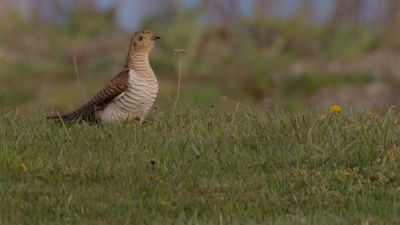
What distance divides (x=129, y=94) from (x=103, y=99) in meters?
0.30

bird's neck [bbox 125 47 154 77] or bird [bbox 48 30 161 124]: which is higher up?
bird's neck [bbox 125 47 154 77]

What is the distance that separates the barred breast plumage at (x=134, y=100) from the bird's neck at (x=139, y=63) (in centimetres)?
5

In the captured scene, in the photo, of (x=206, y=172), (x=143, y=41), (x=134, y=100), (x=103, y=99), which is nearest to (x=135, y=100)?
(x=134, y=100)

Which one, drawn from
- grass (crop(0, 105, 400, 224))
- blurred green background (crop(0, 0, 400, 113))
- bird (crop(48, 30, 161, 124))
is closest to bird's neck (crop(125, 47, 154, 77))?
bird (crop(48, 30, 161, 124))

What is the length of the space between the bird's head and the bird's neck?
0.14 feet

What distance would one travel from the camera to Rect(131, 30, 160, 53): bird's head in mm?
8500

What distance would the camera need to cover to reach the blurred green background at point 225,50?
727 inches

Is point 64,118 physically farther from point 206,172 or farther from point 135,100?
point 206,172

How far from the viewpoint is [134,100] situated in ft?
26.5

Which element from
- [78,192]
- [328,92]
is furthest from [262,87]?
[78,192]

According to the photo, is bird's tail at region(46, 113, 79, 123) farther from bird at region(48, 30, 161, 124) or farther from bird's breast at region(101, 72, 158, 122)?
bird's breast at region(101, 72, 158, 122)

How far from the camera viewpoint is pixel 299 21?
2114 centimetres

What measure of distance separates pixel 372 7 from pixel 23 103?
842 centimetres

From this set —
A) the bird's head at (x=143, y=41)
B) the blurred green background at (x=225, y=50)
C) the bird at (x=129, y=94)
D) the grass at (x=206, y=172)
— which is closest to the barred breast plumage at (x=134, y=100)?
the bird at (x=129, y=94)
